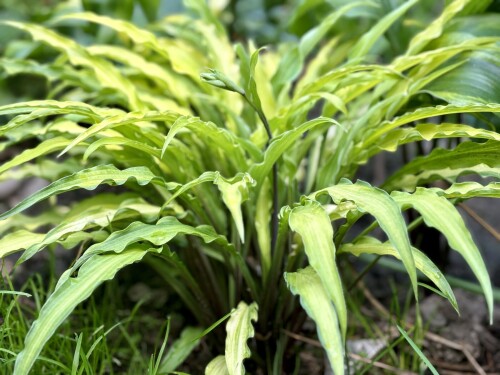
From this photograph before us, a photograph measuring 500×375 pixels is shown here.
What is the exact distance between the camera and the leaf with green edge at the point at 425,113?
94 cm

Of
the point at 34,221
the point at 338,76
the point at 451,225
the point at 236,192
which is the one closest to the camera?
the point at 451,225

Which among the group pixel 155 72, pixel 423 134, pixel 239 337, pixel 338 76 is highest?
pixel 155 72

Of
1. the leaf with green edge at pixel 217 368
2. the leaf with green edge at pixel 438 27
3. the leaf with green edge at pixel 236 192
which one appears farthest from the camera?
the leaf with green edge at pixel 438 27

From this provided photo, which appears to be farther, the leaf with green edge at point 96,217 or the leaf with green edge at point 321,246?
the leaf with green edge at point 96,217

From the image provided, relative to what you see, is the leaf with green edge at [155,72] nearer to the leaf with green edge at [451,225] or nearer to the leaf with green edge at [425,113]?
the leaf with green edge at [425,113]

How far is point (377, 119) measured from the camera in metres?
1.16

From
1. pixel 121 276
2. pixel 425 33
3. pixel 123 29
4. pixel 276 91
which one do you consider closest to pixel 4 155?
pixel 121 276

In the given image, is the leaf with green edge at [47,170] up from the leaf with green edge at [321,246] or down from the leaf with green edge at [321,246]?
up

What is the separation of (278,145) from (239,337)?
300 mm

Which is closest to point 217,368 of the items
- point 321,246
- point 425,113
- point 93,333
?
point 93,333

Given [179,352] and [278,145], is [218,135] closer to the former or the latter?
[278,145]

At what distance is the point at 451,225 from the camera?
80cm

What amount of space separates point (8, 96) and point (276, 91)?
870mm

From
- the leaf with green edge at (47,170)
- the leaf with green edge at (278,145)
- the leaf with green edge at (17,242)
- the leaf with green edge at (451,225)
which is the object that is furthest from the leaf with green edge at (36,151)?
the leaf with green edge at (451,225)
